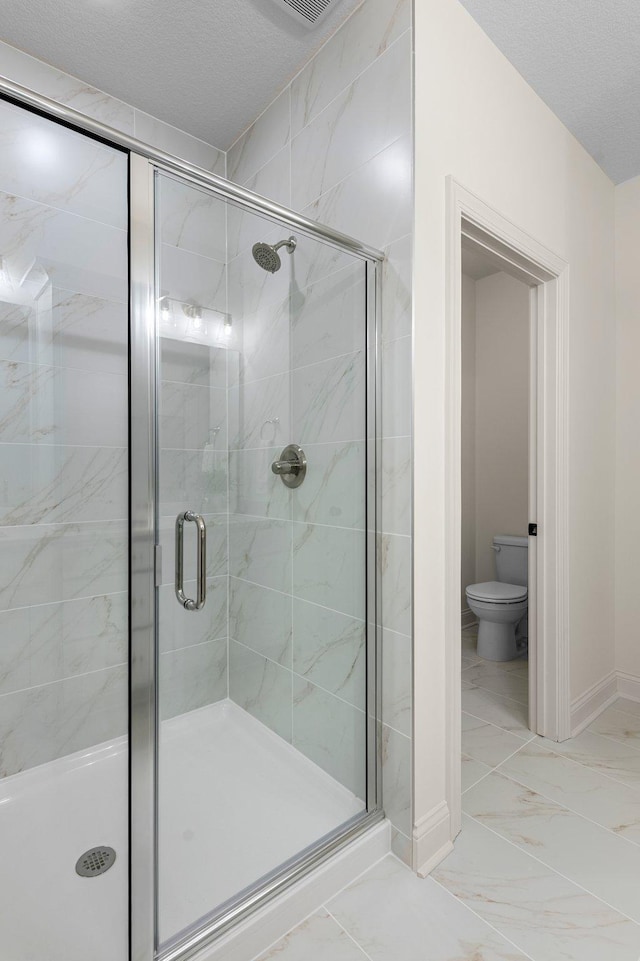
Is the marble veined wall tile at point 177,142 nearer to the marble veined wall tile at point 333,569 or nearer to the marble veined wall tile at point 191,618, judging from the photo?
the marble veined wall tile at point 333,569

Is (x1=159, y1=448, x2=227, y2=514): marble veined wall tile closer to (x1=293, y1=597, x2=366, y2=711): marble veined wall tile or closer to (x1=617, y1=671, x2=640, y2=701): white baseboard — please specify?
(x1=293, y1=597, x2=366, y2=711): marble veined wall tile

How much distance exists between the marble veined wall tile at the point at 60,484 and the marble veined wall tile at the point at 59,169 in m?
0.83

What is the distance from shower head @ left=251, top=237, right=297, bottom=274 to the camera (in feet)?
4.50

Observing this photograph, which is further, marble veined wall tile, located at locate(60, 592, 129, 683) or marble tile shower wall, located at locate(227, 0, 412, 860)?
marble veined wall tile, located at locate(60, 592, 129, 683)

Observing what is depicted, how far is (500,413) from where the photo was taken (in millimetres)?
3648

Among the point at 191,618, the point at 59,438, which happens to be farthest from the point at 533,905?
the point at 59,438

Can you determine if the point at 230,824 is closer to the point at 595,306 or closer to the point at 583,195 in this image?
the point at 595,306

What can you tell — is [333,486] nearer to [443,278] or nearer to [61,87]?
[443,278]

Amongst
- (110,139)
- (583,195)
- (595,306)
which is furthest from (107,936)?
(583,195)

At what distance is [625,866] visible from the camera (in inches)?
57.4

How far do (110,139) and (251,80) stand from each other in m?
1.32

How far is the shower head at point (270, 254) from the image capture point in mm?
1373

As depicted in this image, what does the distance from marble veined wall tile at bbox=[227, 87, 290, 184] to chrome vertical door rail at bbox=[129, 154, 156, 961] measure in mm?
1247

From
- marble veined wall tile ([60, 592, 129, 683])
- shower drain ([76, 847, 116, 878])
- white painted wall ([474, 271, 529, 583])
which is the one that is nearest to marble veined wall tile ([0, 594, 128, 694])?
marble veined wall tile ([60, 592, 129, 683])
